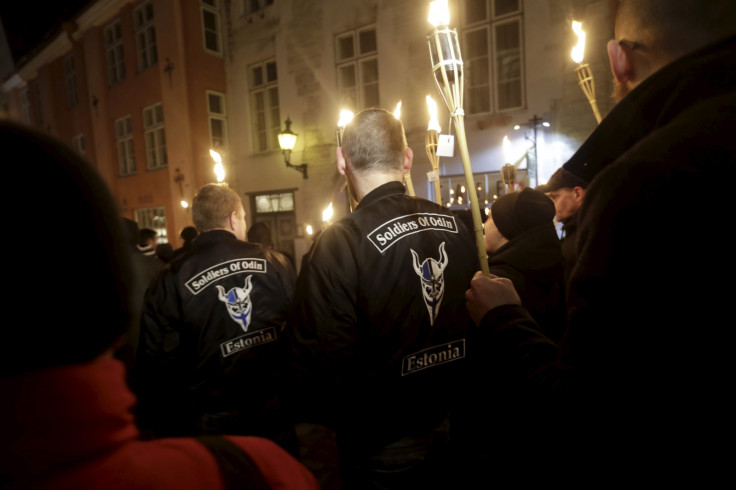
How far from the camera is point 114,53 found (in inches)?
596

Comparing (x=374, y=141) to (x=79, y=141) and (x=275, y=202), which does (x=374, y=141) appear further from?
(x=79, y=141)

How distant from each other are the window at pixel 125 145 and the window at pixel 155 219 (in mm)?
1704

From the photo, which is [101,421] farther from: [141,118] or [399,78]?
[141,118]

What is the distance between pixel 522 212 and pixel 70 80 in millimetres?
22045

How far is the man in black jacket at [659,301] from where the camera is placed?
71 cm

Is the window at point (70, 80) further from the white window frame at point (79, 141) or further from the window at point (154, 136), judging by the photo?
the window at point (154, 136)

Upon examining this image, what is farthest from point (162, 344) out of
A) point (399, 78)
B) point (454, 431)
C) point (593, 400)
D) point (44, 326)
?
point (399, 78)

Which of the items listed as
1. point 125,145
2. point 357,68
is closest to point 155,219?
point 125,145

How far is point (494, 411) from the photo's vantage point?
84.7 inches

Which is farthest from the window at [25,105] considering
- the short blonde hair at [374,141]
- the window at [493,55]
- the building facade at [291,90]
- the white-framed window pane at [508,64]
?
the short blonde hair at [374,141]

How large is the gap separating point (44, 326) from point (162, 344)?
2268mm

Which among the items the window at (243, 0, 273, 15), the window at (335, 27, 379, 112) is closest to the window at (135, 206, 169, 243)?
the window at (243, 0, 273, 15)

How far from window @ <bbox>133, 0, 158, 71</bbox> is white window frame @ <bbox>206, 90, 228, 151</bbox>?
2.70 meters

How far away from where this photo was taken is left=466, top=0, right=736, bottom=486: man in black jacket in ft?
2.32
